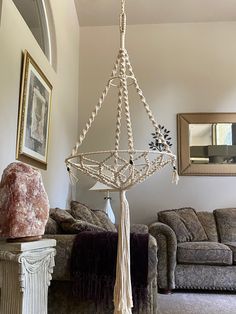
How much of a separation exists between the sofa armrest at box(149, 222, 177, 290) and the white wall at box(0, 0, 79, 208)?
4.20 ft

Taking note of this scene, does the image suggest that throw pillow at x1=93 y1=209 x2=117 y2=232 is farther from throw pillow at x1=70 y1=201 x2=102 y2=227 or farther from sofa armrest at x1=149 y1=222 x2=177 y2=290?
sofa armrest at x1=149 y1=222 x2=177 y2=290

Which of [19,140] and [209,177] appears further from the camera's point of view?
[209,177]

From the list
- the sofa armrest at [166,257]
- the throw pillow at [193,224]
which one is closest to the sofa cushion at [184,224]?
the throw pillow at [193,224]

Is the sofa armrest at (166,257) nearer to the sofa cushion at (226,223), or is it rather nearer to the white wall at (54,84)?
the sofa cushion at (226,223)

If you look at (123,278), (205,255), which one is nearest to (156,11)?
(205,255)

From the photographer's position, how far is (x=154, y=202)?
5023 millimetres

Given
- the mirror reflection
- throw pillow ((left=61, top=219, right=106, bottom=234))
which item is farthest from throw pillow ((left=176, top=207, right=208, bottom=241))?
throw pillow ((left=61, top=219, right=106, bottom=234))

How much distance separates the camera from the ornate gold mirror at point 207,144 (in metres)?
5.02

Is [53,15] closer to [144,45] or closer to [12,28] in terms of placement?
[12,28]

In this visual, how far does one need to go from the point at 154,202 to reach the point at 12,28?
10.8 ft

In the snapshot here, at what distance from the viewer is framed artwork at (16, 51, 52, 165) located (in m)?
2.76

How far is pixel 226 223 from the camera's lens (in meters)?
4.41

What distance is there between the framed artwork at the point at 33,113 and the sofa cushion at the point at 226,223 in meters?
2.49

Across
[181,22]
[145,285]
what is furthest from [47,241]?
[181,22]
